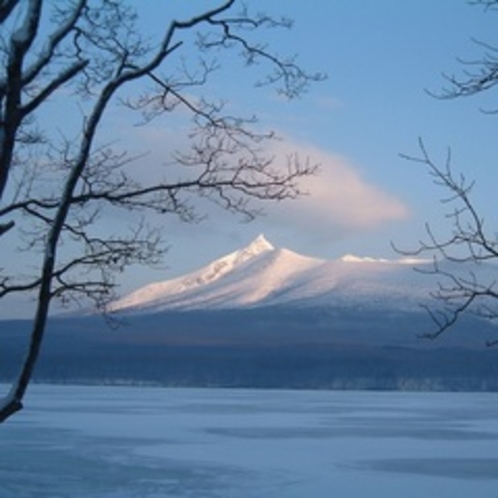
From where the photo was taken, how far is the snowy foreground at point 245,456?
11.4m

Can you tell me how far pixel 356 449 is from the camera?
16453mm

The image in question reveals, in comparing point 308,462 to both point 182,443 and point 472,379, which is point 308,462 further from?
point 472,379

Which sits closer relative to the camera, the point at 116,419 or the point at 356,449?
the point at 356,449

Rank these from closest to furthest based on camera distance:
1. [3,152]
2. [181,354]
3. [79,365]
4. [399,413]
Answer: [3,152]
[399,413]
[79,365]
[181,354]

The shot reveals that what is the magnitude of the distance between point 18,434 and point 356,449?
6.03 meters

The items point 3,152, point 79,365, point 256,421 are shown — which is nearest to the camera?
point 3,152

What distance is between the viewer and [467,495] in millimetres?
10969

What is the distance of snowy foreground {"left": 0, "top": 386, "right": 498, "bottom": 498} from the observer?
1143cm

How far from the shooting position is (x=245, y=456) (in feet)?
49.3

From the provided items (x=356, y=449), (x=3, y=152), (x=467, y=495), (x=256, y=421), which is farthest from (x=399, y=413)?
(x=3, y=152)

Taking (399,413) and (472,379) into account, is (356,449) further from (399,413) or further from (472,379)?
(472,379)

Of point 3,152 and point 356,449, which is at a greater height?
point 3,152

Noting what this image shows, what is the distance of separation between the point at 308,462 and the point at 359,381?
62.9m

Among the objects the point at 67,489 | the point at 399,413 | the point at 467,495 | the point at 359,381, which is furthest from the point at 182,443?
the point at 359,381
